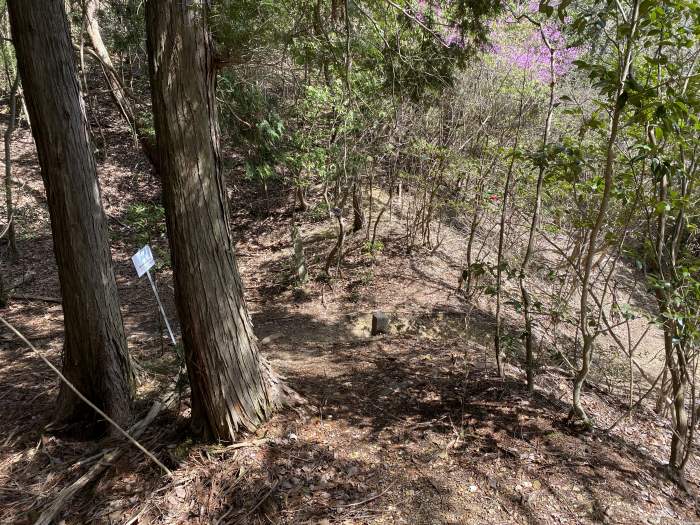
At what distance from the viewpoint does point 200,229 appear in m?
3.01

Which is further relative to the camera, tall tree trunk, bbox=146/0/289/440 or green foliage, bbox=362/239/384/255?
green foliage, bbox=362/239/384/255

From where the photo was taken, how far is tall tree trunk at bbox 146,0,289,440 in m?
2.77

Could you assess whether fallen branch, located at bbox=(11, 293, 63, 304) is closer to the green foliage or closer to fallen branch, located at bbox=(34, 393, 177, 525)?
fallen branch, located at bbox=(34, 393, 177, 525)

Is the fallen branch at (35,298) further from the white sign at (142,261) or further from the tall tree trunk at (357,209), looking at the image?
the tall tree trunk at (357,209)

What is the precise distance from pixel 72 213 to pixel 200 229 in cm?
130

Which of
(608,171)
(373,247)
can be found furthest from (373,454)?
(373,247)

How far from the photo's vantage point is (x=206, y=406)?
3.28m

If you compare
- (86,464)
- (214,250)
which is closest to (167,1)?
(214,250)

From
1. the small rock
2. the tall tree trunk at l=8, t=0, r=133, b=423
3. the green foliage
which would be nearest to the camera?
the tall tree trunk at l=8, t=0, r=133, b=423

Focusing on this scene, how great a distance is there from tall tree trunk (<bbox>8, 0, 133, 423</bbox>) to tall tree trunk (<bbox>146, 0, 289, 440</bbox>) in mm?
1005

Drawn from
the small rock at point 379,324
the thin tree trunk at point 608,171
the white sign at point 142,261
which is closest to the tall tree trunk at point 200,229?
the white sign at point 142,261

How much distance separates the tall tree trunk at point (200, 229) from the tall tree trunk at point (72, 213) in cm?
101

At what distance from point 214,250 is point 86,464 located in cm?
196

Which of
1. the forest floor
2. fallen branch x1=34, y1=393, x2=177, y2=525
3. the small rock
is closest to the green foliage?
the small rock
